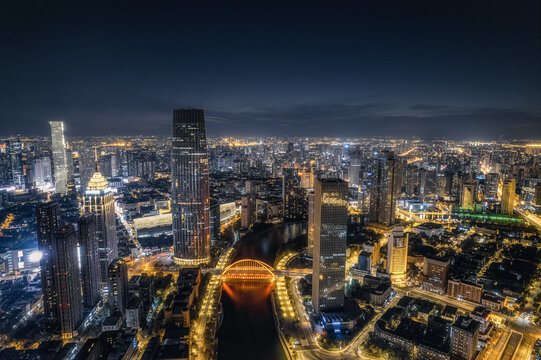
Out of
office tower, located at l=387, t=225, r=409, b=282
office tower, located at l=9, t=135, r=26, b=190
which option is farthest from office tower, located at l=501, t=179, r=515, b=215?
office tower, located at l=9, t=135, r=26, b=190

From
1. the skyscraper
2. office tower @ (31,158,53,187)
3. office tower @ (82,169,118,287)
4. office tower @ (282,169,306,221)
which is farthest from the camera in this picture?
office tower @ (31,158,53,187)

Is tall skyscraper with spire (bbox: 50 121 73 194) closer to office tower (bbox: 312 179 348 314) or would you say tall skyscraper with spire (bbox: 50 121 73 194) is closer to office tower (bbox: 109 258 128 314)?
office tower (bbox: 109 258 128 314)

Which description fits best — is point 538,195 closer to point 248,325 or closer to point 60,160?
point 248,325

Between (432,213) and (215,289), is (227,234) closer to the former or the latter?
(215,289)

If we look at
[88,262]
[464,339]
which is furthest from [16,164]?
[464,339]

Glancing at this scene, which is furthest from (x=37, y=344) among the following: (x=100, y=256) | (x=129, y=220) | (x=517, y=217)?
(x=517, y=217)

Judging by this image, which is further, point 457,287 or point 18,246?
point 18,246
